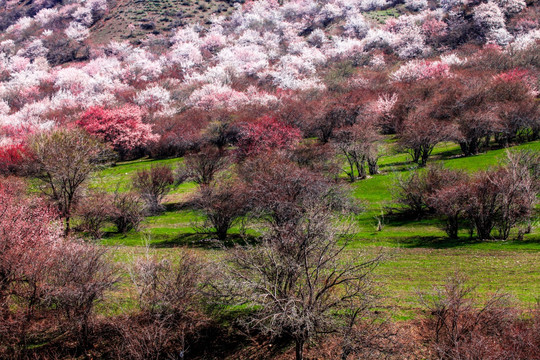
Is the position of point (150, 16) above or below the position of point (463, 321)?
above

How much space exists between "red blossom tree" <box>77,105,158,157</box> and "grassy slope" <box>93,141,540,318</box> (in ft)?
74.3

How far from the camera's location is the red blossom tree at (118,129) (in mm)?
48469

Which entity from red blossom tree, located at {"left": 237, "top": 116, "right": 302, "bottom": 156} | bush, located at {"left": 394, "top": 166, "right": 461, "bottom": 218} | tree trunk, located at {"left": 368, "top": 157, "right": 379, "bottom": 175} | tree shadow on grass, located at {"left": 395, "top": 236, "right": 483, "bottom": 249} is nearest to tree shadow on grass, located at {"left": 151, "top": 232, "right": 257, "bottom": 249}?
tree shadow on grass, located at {"left": 395, "top": 236, "right": 483, "bottom": 249}

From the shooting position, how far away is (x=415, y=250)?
62.7 feet

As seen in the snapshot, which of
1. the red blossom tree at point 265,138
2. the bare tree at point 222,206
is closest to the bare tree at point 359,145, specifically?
the red blossom tree at point 265,138

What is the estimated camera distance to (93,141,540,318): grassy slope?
14.3 metres

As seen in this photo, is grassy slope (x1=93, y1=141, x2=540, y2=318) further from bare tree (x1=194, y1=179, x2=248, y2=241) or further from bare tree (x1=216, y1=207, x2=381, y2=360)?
bare tree (x1=216, y1=207, x2=381, y2=360)

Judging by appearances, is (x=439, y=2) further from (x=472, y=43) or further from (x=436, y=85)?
(x=436, y=85)

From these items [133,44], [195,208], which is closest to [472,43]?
[195,208]

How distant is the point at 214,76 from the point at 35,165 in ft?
180

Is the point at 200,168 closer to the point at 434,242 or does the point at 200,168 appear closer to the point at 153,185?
the point at 153,185

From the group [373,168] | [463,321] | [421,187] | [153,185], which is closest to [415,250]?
[421,187]

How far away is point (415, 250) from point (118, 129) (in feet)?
144

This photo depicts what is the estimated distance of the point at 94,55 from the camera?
9931 cm
